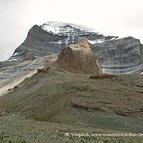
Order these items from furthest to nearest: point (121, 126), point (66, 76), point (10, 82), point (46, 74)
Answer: point (10, 82) < point (46, 74) < point (66, 76) < point (121, 126)

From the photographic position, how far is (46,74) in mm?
128500

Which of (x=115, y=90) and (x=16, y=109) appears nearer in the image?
(x=115, y=90)

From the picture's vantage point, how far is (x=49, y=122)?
74375mm

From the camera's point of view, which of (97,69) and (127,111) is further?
(97,69)

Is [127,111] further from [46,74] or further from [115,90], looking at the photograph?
[46,74]

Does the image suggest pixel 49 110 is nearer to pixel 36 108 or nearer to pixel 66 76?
pixel 36 108

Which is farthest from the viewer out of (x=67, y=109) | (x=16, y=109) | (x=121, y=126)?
(x=16, y=109)

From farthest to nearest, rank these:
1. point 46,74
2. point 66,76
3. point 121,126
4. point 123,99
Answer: point 46,74 < point 66,76 < point 123,99 < point 121,126

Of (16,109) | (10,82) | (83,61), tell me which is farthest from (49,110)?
(10,82)

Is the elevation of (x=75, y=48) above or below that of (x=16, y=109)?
A: above

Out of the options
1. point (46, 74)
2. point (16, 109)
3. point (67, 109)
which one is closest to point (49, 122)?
point (67, 109)

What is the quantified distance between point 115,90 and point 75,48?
228ft

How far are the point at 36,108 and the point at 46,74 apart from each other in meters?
40.0

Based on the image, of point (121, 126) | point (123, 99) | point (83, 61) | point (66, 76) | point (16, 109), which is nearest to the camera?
point (121, 126)
